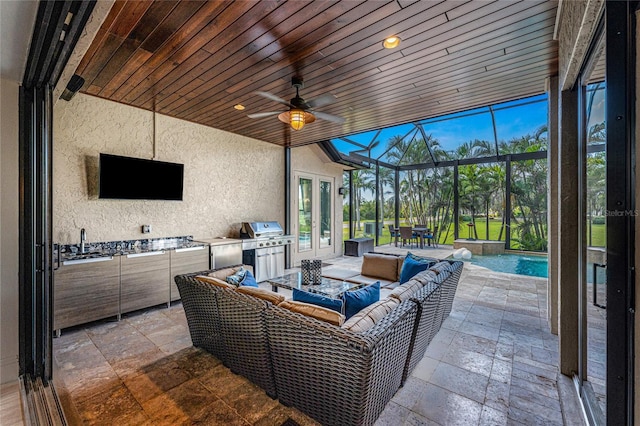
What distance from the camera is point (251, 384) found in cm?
215

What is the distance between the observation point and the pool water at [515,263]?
6156 millimetres

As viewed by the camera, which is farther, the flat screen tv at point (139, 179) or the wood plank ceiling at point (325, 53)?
the flat screen tv at point (139, 179)

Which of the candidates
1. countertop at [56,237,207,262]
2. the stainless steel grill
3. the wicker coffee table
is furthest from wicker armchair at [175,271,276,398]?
the stainless steel grill

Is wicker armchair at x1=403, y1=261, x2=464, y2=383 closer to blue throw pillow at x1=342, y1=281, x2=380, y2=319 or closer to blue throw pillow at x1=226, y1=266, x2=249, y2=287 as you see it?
blue throw pillow at x1=342, y1=281, x2=380, y2=319

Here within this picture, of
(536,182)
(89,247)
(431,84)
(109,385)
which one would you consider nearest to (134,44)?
(89,247)

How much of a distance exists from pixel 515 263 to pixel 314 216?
18.6 ft

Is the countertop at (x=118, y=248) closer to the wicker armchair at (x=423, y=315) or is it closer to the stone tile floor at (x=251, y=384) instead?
the stone tile floor at (x=251, y=384)

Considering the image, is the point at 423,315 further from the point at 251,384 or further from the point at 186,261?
the point at 186,261

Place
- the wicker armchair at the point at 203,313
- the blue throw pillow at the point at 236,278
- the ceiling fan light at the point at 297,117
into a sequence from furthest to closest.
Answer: the ceiling fan light at the point at 297,117 < the blue throw pillow at the point at 236,278 < the wicker armchair at the point at 203,313

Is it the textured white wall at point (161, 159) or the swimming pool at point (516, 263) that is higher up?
the textured white wall at point (161, 159)

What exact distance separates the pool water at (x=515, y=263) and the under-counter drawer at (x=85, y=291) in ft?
24.5

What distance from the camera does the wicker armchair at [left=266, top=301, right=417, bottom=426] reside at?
1435 millimetres

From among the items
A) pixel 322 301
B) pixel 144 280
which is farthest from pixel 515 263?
pixel 144 280

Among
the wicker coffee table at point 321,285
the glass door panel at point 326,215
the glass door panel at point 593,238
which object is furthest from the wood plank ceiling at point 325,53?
the glass door panel at point 326,215
